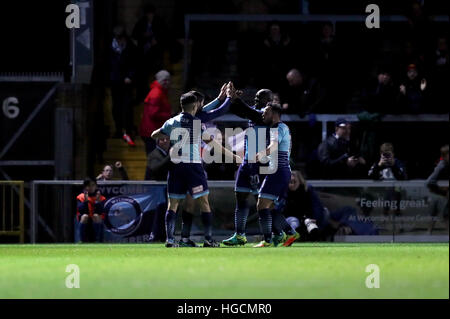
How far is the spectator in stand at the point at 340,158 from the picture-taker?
2094 centimetres

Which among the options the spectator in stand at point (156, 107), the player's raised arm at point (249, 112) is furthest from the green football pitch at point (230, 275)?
the spectator in stand at point (156, 107)

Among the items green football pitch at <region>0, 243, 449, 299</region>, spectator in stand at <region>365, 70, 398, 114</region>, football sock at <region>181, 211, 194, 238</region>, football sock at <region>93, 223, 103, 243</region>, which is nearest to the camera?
green football pitch at <region>0, 243, 449, 299</region>

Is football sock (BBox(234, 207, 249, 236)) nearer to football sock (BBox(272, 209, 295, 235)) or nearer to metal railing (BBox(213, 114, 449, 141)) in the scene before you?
football sock (BBox(272, 209, 295, 235))

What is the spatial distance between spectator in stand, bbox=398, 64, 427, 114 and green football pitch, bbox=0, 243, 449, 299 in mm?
9197

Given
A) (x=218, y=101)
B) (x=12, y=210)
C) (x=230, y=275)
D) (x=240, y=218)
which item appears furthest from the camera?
(x=12, y=210)

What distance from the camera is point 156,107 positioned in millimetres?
22297

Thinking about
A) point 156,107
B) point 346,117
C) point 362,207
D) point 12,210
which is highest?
point 156,107

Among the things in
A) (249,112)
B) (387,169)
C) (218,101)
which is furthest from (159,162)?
(249,112)

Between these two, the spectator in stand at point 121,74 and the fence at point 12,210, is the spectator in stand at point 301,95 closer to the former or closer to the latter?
the spectator in stand at point 121,74

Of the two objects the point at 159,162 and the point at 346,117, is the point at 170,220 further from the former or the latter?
the point at 346,117

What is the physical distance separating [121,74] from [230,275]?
44.6 feet

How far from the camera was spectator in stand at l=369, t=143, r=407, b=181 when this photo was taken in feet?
66.7

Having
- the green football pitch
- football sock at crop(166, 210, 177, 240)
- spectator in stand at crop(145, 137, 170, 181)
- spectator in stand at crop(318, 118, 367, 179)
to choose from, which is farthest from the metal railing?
the green football pitch

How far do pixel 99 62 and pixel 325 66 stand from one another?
5044mm
